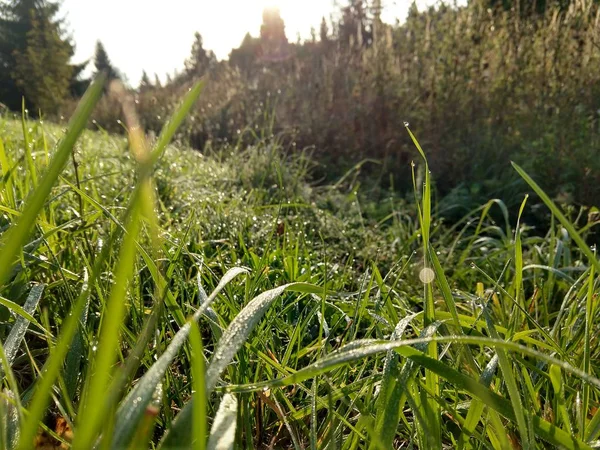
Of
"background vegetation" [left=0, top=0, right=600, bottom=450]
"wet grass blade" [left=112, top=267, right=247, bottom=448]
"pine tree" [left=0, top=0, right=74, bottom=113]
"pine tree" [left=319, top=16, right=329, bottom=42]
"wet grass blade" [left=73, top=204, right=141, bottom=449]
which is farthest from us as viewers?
"pine tree" [left=0, top=0, right=74, bottom=113]

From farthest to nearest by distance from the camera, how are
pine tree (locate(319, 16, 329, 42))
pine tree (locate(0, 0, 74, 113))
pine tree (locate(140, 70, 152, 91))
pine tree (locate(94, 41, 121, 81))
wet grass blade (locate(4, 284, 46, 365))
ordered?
pine tree (locate(94, 41, 121, 81)) < pine tree (locate(0, 0, 74, 113)) < pine tree (locate(140, 70, 152, 91)) < pine tree (locate(319, 16, 329, 42)) < wet grass blade (locate(4, 284, 46, 365))

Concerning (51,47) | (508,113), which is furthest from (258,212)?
(51,47)

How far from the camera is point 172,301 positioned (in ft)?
2.52

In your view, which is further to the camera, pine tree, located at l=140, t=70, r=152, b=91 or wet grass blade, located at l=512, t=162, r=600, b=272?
pine tree, located at l=140, t=70, r=152, b=91

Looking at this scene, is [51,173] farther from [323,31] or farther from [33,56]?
[33,56]

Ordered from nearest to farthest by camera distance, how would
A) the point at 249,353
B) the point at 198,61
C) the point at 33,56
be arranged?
the point at 249,353 < the point at 198,61 < the point at 33,56

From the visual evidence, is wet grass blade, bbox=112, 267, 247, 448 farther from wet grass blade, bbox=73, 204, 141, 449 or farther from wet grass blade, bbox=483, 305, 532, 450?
wet grass blade, bbox=483, 305, 532, 450

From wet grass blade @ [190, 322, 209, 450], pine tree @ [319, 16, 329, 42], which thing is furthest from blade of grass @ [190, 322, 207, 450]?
pine tree @ [319, 16, 329, 42]

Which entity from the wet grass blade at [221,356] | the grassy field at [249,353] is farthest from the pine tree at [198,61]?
the wet grass blade at [221,356]

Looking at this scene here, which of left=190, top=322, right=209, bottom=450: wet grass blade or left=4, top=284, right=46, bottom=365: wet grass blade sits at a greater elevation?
left=190, top=322, right=209, bottom=450: wet grass blade

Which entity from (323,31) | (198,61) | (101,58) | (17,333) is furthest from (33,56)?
(101,58)

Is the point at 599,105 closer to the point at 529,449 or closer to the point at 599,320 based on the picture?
the point at 599,320

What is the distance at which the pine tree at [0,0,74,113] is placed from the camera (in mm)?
14016

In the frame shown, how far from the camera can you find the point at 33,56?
13.4m
